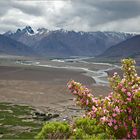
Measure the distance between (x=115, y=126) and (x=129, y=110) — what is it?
55cm

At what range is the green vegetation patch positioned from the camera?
104 ft

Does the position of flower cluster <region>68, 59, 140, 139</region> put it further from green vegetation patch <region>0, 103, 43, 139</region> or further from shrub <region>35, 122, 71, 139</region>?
green vegetation patch <region>0, 103, 43, 139</region>

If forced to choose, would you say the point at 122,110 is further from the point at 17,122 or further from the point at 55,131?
Answer: the point at 17,122

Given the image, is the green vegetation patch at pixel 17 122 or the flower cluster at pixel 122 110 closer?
the flower cluster at pixel 122 110

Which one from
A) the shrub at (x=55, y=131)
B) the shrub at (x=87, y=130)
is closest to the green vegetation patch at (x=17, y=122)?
the shrub at (x=87, y=130)

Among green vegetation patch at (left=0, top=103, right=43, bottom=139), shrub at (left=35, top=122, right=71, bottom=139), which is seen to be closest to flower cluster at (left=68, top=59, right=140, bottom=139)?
shrub at (left=35, top=122, right=71, bottom=139)

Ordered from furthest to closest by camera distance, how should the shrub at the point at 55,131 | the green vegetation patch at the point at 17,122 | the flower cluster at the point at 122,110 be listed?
1. the green vegetation patch at the point at 17,122
2. the shrub at the point at 55,131
3. the flower cluster at the point at 122,110

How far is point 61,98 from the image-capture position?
6019 centimetres

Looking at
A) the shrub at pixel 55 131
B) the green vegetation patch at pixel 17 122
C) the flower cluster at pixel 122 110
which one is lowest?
the green vegetation patch at pixel 17 122

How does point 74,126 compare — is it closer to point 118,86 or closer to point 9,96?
point 118,86

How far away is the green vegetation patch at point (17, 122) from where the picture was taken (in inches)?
1250

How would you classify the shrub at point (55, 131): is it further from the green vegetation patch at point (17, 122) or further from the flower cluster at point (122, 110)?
the green vegetation patch at point (17, 122)

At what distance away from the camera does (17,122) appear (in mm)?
37938

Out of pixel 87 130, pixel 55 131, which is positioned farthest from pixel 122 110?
pixel 55 131
